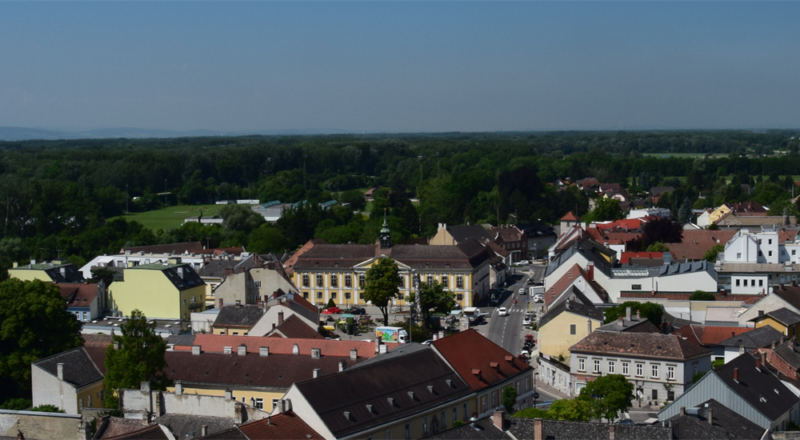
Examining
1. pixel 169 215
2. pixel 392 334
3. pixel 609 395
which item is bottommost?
pixel 169 215

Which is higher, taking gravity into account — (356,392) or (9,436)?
(356,392)

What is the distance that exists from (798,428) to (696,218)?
77.1 metres

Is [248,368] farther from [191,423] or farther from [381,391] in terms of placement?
[381,391]

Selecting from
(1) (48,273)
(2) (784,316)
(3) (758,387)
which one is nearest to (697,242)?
(2) (784,316)

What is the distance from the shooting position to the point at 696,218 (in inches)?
4333

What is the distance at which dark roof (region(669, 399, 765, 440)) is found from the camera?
28.9 meters

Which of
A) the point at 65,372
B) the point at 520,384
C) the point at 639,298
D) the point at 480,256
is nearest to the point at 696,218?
the point at 480,256

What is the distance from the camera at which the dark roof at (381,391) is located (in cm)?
3017

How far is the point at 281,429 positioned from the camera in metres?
28.4

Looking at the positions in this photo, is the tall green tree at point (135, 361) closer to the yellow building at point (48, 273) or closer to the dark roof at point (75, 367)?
the dark roof at point (75, 367)

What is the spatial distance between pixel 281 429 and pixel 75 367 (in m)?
14.9

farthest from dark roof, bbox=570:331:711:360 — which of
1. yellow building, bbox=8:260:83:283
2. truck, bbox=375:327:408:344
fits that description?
yellow building, bbox=8:260:83:283

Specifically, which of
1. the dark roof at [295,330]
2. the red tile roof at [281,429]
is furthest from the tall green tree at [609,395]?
the dark roof at [295,330]

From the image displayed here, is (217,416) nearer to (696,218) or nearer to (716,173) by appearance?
(696,218)
